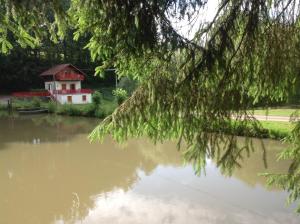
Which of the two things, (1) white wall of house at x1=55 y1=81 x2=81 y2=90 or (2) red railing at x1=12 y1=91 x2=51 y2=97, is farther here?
(1) white wall of house at x1=55 y1=81 x2=81 y2=90

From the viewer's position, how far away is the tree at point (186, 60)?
310cm

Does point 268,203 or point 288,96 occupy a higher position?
point 288,96

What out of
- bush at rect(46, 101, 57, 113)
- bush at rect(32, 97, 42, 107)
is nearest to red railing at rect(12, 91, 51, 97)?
bush at rect(32, 97, 42, 107)

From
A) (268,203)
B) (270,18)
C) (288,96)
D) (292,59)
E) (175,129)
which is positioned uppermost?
(270,18)

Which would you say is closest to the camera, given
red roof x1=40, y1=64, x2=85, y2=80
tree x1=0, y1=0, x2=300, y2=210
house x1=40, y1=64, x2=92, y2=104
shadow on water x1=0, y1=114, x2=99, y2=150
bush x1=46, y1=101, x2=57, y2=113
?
tree x1=0, y1=0, x2=300, y2=210

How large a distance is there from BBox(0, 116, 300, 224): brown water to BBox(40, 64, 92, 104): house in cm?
1420

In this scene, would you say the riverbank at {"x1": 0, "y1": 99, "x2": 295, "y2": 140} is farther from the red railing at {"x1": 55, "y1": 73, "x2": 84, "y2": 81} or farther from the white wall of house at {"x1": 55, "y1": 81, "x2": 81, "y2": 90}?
the red railing at {"x1": 55, "y1": 73, "x2": 84, "y2": 81}

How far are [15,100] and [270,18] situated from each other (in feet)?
89.1

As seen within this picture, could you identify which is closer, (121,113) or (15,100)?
(121,113)

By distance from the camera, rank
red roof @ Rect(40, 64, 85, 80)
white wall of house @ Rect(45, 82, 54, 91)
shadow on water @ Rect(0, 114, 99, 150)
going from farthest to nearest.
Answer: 1. white wall of house @ Rect(45, 82, 54, 91)
2. red roof @ Rect(40, 64, 85, 80)
3. shadow on water @ Rect(0, 114, 99, 150)

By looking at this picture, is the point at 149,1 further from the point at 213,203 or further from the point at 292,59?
the point at 213,203

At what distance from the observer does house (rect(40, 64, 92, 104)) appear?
94.7 ft

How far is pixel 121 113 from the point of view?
10.9ft

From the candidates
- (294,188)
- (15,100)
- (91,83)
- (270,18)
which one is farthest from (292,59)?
(91,83)
